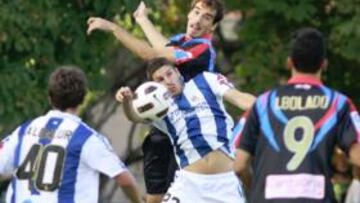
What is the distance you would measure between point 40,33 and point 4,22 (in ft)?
2.48

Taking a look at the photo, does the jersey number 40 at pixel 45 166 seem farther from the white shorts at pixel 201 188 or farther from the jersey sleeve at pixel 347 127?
the jersey sleeve at pixel 347 127

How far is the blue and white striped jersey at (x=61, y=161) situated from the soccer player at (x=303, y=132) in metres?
1.33

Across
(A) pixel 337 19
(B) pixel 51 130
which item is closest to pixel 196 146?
(B) pixel 51 130

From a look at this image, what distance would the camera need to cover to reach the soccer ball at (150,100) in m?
11.2

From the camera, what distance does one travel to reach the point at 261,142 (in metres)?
9.25

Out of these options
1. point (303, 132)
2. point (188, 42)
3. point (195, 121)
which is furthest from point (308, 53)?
point (188, 42)

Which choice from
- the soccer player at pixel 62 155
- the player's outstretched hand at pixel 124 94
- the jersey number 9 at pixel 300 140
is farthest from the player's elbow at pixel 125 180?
the jersey number 9 at pixel 300 140

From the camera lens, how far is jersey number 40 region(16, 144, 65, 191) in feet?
33.3

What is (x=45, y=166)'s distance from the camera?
10148mm

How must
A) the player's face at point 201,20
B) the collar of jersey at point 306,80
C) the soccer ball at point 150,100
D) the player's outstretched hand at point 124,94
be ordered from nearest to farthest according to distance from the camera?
the collar of jersey at point 306,80, the player's outstretched hand at point 124,94, the soccer ball at point 150,100, the player's face at point 201,20

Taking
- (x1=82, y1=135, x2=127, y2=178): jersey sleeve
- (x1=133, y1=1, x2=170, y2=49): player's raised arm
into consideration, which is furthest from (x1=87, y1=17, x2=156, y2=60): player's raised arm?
(x1=82, y1=135, x2=127, y2=178): jersey sleeve

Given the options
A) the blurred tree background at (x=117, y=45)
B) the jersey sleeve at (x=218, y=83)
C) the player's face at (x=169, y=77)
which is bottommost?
the blurred tree background at (x=117, y=45)

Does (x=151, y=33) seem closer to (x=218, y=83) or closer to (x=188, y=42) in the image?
(x=188, y=42)

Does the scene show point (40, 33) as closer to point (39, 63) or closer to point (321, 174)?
point (39, 63)
